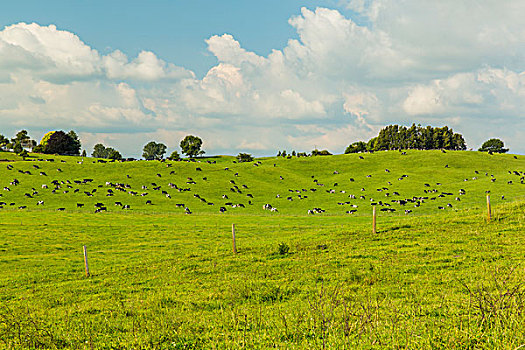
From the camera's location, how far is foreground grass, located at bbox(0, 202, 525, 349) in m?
9.00

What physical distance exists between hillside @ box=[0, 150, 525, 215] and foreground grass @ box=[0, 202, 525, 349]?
→ 40645mm

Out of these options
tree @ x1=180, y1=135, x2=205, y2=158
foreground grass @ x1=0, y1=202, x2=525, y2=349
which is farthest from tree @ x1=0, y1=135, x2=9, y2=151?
foreground grass @ x1=0, y1=202, x2=525, y2=349

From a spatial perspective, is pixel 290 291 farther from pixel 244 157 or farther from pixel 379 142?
pixel 379 142

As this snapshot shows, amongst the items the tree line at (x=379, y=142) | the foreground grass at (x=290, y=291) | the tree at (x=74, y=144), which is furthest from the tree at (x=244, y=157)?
the foreground grass at (x=290, y=291)

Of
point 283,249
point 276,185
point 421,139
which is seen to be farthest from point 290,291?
point 421,139

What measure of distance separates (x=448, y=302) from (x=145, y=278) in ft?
58.6

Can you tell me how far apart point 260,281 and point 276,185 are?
87.4 meters

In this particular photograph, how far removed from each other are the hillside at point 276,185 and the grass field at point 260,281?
5033 mm

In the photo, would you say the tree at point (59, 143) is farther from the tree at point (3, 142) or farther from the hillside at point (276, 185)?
the hillside at point (276, 185)

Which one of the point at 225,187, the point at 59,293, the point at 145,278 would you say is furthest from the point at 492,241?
the point at 225,187

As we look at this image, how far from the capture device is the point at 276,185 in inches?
4190

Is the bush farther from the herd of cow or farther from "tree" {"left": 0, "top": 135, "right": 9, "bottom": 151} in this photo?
"tree" {"left": 0, "top": 135, "right": 9, "bottom": 151}

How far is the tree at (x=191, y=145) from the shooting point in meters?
190

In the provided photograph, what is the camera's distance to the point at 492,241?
24.3 metres
